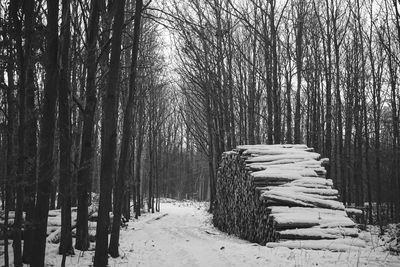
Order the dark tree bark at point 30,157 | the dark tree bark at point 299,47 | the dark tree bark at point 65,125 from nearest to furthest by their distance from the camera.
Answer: the dark tree bark at point 30,157
the dark tree bark at point 65,125
the dark tree bark at point 299,47

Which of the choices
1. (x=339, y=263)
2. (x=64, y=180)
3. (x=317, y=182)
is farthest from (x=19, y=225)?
(x=317, y=182)

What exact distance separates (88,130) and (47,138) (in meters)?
2.26

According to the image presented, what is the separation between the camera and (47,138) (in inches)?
229

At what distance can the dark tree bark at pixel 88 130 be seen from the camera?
25.8 feet

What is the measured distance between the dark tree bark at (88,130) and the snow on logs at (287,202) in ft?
14.4

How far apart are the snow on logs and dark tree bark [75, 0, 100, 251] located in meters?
4.39

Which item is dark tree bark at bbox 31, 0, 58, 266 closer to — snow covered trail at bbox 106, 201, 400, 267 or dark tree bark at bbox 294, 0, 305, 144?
snow covered trail at bbox 106, 201, 400, 267

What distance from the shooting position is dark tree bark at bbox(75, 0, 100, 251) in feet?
25.8

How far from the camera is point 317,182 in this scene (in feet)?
32.2

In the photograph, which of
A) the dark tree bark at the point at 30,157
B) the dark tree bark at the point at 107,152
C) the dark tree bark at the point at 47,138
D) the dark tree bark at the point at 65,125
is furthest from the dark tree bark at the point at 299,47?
the dark tree bark at the point at 47,138

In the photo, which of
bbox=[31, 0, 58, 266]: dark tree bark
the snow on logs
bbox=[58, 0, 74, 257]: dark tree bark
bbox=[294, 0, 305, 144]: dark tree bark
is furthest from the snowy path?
bbox=[294, 0, 305, 144]: dark tree bark

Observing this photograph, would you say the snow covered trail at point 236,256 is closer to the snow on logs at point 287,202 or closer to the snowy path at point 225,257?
the snowy path at point 225,257

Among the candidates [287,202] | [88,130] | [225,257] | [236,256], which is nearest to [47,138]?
[88,130]

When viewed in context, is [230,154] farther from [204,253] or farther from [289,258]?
[289,258]
